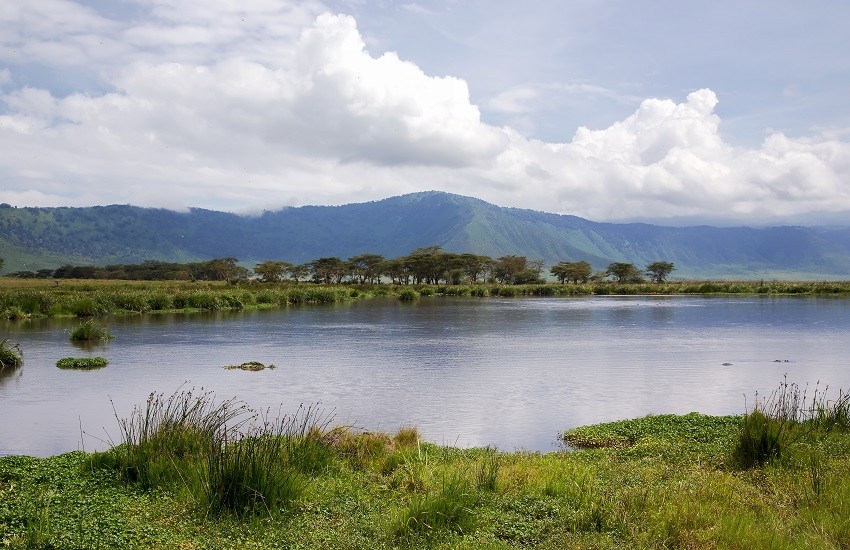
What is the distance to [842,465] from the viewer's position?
11.0m

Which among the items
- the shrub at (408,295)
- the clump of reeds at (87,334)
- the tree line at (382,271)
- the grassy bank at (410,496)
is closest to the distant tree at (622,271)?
the tree line at (382,271)

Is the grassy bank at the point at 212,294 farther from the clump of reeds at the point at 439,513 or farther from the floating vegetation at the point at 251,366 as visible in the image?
the clump of reeds at the point at 439,513

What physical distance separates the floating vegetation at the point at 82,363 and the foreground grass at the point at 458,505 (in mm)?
15076

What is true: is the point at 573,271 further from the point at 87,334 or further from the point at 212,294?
the point at 87,334

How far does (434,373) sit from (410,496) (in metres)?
15.9

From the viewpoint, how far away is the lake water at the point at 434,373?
17.2m

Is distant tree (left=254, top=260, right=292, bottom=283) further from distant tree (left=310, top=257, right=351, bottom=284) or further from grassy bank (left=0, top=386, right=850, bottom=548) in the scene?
grassy bank (left=0, top=386, right=850, bottom=548)

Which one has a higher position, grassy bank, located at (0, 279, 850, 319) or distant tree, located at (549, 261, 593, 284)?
distant tree, located at (549, 261, 593, 284)

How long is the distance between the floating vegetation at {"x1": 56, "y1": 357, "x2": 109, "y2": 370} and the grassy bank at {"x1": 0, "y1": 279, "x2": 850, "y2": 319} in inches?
959

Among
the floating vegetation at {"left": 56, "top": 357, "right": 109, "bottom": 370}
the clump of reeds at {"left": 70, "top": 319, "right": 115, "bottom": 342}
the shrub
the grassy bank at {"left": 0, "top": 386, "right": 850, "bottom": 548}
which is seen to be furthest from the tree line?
the grassy bank at {"left": 0, "top": 386, "right": 850, "bottom": 548}

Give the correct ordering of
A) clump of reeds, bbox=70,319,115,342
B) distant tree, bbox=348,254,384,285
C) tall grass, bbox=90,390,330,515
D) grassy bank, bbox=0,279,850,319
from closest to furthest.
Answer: tall grass, bbox=90,390,330,515
clump of reeds, bbox=70,319,115,342
grassy bank, bbox=0,279,850,319
distant tree, bbox=348,254,384,285

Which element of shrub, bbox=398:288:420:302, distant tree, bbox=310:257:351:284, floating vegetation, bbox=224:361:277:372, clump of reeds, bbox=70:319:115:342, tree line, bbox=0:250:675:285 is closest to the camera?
floating vegetation, bbox=224:361:277:372

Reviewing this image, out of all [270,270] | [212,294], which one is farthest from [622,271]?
[212,294]

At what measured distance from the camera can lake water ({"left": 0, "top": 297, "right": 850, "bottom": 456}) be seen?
56.3ft
